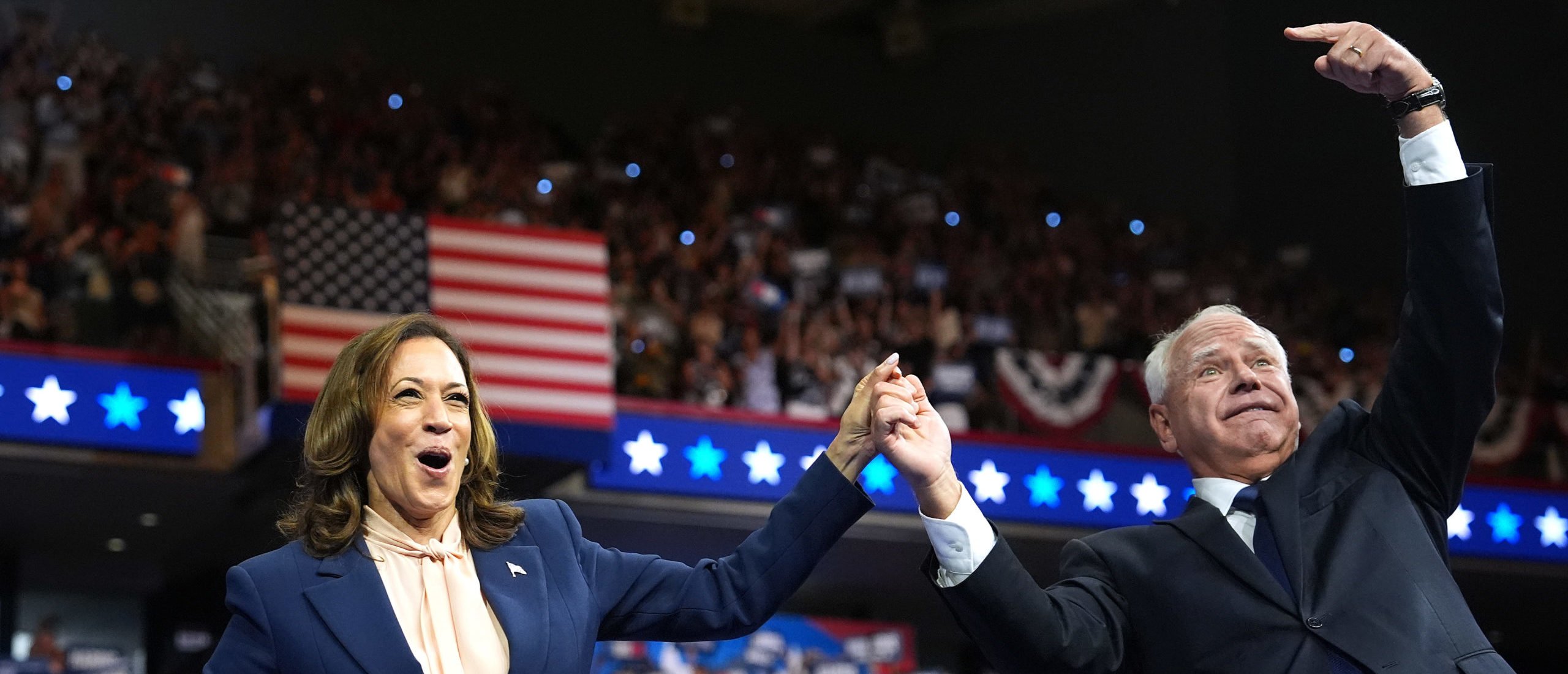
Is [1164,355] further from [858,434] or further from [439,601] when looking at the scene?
[439,601]

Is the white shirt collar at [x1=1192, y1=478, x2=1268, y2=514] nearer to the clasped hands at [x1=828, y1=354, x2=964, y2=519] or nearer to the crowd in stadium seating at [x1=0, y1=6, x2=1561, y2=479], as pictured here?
the clasped hands at [x1=828, y1=354, x2=964, y2=519]

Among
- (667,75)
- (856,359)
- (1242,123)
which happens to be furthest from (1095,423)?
(667,75)

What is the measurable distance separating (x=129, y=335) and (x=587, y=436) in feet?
8.06

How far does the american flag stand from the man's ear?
5.63 metres

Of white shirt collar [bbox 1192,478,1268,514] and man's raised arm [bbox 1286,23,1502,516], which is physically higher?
man's raised arm [bbox 1286,23,1502,516]

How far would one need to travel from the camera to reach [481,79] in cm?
1589

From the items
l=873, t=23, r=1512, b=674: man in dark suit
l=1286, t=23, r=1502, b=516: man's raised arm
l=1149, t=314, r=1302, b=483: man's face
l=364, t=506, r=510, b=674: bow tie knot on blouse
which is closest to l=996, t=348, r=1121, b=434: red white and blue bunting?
l=1149, t=314, r=1302, b=483: man's face

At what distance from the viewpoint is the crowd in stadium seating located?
376 inches

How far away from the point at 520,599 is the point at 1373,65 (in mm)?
1415

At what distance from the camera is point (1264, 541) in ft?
8.63

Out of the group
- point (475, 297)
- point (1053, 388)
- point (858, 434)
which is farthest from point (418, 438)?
point (1053, 388)

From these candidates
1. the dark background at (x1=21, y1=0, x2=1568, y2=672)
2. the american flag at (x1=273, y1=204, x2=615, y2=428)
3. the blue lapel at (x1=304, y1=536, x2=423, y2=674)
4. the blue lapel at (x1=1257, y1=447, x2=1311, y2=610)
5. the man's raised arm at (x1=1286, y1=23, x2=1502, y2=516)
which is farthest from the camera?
the dark background at (x1=21, y1=0, x2=1568, y2=672)

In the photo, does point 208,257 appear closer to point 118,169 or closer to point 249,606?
point 118,169

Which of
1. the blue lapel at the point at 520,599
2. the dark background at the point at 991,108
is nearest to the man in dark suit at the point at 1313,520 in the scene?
the blue lapel at the point at 520,599
